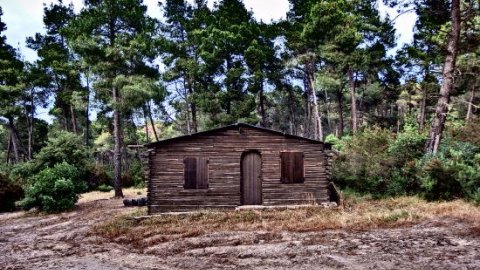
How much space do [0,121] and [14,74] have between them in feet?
23.6

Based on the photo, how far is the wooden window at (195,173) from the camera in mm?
18062

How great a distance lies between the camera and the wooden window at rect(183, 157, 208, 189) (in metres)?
18.1

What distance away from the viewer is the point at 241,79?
112ft

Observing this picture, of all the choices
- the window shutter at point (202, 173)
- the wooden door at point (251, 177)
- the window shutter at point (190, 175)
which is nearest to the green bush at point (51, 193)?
the window shutter at point (190, 175)

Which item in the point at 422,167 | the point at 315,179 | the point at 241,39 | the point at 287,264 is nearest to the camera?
the point at 287,264

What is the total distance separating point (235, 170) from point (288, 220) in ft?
15.0

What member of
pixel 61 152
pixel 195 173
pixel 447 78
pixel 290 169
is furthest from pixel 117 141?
pixel 447 78

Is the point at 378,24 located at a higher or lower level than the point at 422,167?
higher

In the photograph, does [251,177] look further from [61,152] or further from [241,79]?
[241,79]

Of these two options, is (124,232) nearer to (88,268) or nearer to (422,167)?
(88,268)

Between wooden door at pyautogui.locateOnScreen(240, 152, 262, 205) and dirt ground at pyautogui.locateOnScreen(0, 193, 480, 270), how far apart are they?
5.82 m

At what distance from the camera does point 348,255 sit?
9.16 m

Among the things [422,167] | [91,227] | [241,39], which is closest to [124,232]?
[91,227]

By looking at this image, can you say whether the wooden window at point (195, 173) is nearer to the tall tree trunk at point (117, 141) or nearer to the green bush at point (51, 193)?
the green bush at point (51, 193)
